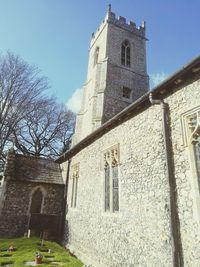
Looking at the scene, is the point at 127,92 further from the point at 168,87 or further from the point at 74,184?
the point at 168,87

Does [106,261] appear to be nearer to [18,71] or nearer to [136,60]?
[18,71]

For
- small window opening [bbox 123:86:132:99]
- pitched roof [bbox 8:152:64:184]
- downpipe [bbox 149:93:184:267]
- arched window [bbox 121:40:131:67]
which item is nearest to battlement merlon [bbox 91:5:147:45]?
arched window [bbox 121:40:131:67]

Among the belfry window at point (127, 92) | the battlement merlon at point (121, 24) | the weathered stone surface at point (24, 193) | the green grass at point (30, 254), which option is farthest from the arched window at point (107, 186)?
the battlement merlon at point (121, 24)

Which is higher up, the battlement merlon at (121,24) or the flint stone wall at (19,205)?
→ the battlement merlon at (121,24)

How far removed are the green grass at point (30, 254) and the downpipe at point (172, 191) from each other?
392cm

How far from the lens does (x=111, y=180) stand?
7988 millimetres

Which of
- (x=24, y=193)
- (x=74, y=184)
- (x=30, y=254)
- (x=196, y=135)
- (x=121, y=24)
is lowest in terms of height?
(x=30, y=254)

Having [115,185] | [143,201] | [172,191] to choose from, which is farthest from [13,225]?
[172,191]

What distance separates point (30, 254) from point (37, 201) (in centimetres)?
478

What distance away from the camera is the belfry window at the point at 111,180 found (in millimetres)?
7602

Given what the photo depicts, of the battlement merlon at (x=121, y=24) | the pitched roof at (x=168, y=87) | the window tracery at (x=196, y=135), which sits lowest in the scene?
the window tracery at (x=196, y=135)

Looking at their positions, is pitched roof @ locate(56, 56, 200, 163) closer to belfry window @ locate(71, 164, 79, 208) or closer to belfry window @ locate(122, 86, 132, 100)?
belfry window @ locate(71, 164, 79, 208)

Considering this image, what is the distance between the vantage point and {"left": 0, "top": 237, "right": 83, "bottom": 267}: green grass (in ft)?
23.8

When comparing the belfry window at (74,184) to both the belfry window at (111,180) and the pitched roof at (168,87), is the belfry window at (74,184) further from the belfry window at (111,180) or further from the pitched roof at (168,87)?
the pitched roof at (168,87)
